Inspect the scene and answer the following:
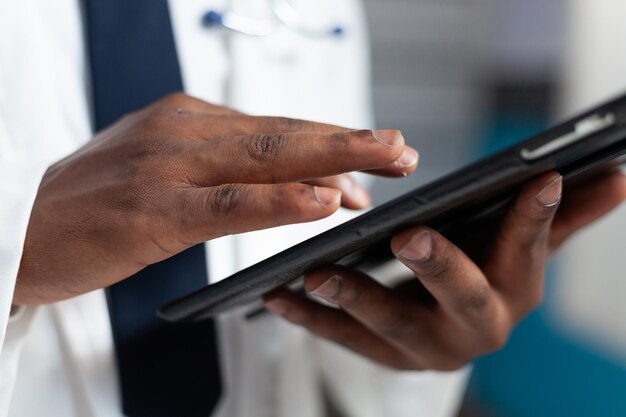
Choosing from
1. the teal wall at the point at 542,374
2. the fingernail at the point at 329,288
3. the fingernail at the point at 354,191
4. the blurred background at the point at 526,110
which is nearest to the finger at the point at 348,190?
the fingernail at the point at 354,191

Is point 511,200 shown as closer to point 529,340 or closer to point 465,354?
point 465,354

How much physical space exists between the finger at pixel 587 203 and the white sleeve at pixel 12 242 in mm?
434

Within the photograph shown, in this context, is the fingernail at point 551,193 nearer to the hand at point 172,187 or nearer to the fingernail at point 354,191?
the hand at point 172,187

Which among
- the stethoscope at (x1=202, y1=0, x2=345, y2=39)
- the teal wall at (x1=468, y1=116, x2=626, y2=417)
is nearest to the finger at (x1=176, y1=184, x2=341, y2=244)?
the stethoscope at (x1=202, y1=0, x2=345, y2=39)

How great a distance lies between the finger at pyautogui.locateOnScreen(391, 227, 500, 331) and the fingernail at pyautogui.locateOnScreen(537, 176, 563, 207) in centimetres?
7

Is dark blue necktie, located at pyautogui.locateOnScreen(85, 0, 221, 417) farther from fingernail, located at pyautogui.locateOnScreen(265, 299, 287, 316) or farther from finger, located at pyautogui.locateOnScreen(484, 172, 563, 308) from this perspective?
finger, located at pyautogui.locateOnScreen(484, 172, 563, 308)

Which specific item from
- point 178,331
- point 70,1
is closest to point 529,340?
point 178,331

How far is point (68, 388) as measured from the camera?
589 mm

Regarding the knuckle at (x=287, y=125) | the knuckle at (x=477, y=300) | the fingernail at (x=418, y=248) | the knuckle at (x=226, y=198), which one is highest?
the knuckle at (x=287, y=125)

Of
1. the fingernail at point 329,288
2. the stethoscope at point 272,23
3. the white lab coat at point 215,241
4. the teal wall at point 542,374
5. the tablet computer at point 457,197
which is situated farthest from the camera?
the teal wall at point 542,374

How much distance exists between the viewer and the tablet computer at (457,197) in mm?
341

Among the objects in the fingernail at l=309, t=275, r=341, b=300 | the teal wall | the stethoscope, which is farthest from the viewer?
the teal wall

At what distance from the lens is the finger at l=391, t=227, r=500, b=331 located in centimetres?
41

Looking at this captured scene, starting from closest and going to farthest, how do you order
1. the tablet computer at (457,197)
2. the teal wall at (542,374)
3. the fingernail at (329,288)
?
the tablet computer at (457,197)
the fingernail at (329,288)
the teal wall at (542,374)
